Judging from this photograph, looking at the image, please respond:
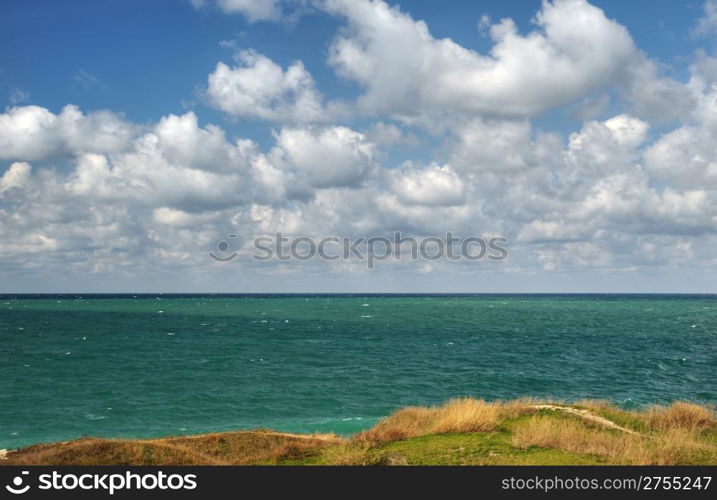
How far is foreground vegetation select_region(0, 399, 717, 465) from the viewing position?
16.1 m

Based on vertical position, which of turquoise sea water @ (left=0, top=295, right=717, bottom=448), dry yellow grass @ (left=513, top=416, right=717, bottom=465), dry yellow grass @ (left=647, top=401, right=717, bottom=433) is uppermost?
dry yellow grass @ (left=513, top=416, right=717, bottom=465)

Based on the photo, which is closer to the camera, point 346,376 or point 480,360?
point 346,376

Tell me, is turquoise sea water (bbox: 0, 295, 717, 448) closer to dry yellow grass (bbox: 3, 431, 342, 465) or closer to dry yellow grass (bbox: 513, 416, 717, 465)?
dry yellow grass (bbox: 3, 431, 342, 465)

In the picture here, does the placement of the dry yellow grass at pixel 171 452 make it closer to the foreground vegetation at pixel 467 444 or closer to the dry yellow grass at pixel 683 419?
the foreground vegetation at pixel 467 444

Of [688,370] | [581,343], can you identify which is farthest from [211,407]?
[581,343]

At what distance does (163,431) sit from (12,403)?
50.9 ft

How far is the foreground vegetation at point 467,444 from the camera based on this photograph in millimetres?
16125

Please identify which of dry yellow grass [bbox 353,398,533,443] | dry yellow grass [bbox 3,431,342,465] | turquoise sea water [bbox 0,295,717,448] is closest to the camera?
dry yellow grass [bbox 3,431,342,465]

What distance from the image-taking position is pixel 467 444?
18.4 metres
